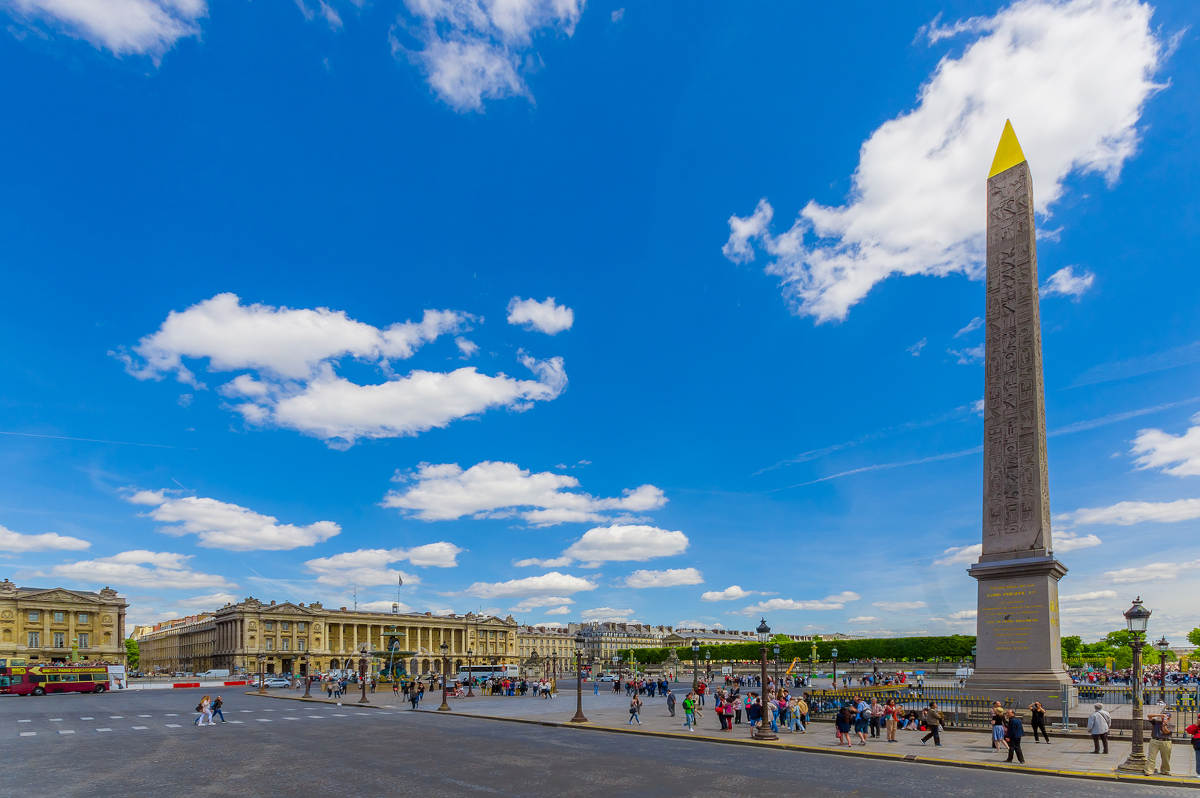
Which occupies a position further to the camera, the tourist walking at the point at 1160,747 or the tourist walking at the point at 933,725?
the tourist walking at the point at 933,725

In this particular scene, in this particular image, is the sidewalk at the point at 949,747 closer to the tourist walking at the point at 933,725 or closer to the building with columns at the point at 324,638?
the tourist walking at the point at 933,725

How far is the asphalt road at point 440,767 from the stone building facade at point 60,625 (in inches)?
4231

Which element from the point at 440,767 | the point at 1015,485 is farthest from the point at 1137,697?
the point at 440,767

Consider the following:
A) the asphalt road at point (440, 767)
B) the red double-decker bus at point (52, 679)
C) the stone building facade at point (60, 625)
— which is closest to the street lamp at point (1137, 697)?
the asphalt road at point (440, 767)

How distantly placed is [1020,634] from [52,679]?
8118 cm

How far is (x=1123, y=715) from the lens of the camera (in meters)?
29.5

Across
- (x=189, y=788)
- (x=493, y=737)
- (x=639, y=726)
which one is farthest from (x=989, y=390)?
(x=189, y=788)

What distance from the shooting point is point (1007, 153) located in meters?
32.4

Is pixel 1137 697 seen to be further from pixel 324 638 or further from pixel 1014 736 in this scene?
pixel 324 638

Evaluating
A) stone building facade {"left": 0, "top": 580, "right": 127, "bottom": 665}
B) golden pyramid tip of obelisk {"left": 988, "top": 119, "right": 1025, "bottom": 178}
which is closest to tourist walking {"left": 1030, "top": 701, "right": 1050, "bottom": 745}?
golden pyramid tip of obelisk {"left": 988, "top": 119, "right": 1025, "bottom": 178}

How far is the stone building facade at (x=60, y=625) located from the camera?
118625mm

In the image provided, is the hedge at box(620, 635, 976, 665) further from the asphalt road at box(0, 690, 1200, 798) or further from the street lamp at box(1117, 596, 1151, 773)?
the street lamp at box(1117, 596, 1151, 773)

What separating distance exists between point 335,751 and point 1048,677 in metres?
23.9

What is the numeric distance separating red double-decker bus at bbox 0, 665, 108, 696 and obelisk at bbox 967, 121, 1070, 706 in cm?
7828
